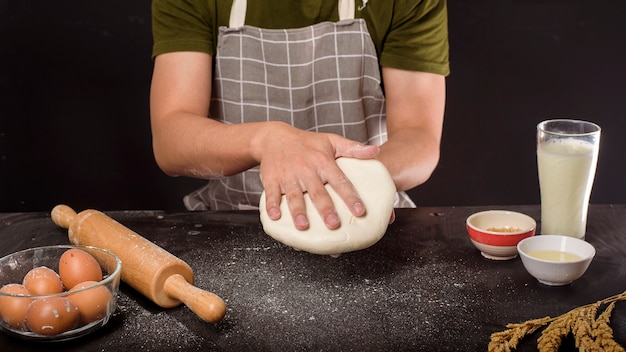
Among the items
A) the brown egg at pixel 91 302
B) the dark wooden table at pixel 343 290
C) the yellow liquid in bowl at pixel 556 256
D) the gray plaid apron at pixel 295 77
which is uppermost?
the gray plaid apron at pixel 295 77

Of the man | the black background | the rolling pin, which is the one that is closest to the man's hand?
the rolling pin

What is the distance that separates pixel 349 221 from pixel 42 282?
0.54 m

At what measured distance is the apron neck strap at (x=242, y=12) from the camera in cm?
205

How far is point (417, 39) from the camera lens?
2076mm

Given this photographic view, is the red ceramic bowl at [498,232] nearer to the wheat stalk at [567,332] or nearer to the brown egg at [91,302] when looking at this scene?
the wheat stalk at [567,332]

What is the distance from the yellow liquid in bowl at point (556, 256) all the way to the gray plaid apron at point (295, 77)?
85cm

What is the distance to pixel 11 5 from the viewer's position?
2721 millimetres

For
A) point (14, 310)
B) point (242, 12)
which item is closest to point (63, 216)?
Answer: point (14, 310)

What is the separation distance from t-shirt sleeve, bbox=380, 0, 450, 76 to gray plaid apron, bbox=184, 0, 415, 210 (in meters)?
0.07

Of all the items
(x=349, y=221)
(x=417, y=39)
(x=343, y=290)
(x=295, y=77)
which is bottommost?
(x=343, y=290)

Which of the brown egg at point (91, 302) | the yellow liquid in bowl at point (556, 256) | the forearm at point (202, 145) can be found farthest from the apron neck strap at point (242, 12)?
the brown egg at point (91, 302)

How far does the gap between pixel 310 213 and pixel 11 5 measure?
1.88m

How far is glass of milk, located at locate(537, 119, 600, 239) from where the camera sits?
Result: 4.83ft

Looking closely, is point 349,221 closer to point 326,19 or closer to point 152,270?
point 152,270
